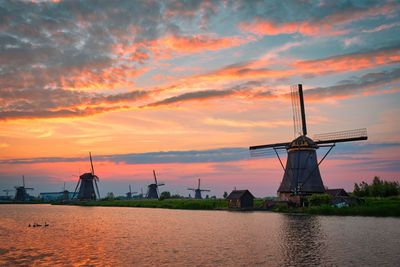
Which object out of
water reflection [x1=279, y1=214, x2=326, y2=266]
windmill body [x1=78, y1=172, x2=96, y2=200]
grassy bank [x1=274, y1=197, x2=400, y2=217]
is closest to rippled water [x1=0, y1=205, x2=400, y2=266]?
water reflection [x1=279, y1=214, x2=326, y2=266]

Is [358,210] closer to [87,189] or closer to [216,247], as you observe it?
[216,247]

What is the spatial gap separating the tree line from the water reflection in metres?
47.6

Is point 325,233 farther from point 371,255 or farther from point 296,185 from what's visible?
point 296,185

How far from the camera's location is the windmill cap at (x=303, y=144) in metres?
58.3

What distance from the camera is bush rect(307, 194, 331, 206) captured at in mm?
55750

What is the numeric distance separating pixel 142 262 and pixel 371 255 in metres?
15.4

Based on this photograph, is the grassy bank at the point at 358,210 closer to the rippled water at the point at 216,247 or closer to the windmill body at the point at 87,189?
the rippled water at the point at 216,247

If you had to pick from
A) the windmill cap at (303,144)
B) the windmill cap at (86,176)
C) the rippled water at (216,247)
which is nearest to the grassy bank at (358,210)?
the windmill cap at (303,144)

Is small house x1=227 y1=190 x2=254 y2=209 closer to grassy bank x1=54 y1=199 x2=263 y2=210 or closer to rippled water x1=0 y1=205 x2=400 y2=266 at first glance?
grassy bank x1=54 y1=199 x2=263 y2=210

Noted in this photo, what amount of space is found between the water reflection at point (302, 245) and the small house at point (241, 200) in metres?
33.2

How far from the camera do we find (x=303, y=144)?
191 feet

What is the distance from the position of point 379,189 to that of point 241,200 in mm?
32700

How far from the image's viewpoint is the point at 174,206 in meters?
89.1

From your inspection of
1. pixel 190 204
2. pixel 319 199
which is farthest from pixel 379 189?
pixel 190 204
